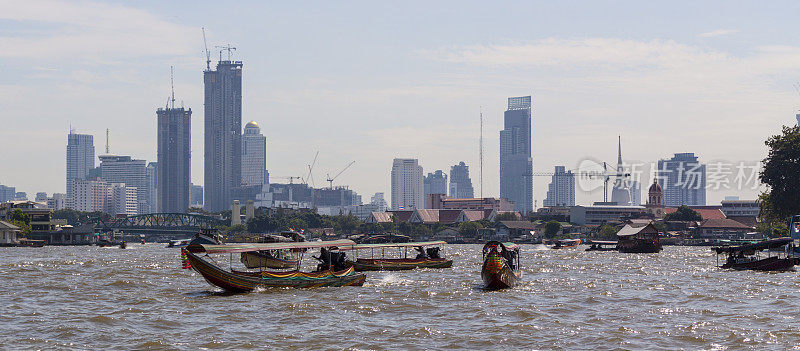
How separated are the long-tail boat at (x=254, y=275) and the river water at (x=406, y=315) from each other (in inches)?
26.3

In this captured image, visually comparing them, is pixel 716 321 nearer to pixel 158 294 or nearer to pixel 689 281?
pixel 689 281

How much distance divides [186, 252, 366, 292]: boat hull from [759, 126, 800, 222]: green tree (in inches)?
2492

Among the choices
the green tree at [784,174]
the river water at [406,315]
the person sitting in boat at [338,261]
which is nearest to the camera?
the river water at [406,315]

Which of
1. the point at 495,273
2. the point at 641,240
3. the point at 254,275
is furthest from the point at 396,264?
the point at 641,240

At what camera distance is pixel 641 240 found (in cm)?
13300

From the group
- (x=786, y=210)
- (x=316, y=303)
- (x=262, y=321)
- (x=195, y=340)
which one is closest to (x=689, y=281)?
(x=316, y=303)

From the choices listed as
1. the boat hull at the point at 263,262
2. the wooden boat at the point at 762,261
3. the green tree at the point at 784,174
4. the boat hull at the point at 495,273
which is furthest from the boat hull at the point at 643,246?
the boat hull at the point at 495,273

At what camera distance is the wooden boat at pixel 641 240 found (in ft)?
434

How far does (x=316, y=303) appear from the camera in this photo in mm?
43969

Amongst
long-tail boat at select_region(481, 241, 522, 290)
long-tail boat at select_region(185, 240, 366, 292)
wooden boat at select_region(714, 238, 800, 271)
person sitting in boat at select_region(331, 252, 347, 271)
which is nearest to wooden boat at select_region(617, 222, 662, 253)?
wooden boat at select_region(714, 238, 800, 271)

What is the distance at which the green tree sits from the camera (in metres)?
99.3

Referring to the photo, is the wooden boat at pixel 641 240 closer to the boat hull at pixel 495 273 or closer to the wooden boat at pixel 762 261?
the wooden boat at pixel 762 261

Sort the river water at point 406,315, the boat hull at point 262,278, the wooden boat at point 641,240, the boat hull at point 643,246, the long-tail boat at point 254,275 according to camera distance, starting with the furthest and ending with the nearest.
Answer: the wooden boat at point 641,240 → the boat hull at point 643,246 → the boat hull at point 262,278 → the long-tail boat at point 254,275 → the river water at point 406,315

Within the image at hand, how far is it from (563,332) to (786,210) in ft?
248
